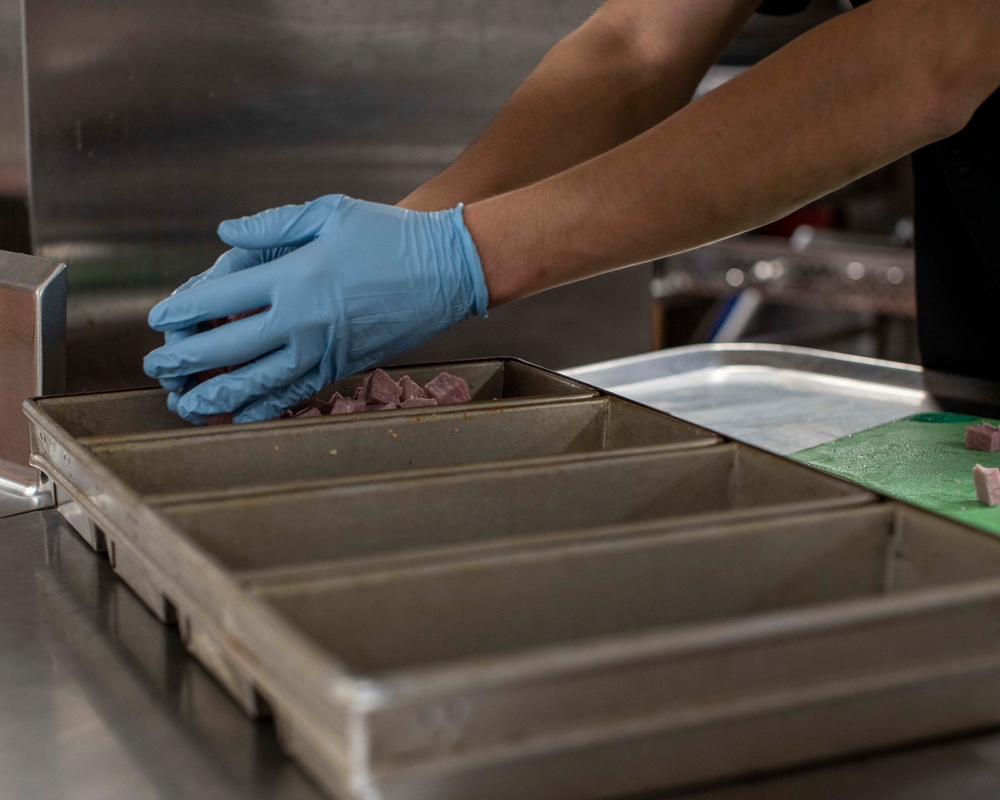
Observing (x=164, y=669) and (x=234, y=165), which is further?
(x=234, y=165)

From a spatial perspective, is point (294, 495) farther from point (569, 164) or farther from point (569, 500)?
point (569, 164)

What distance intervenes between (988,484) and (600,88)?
994 mm

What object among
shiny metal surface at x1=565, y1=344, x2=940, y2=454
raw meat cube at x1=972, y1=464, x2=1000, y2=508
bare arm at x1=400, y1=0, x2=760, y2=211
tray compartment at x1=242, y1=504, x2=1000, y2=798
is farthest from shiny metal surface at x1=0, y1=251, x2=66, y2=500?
raw meat cube at x1=972, y1=464, x2=1000, y2=508

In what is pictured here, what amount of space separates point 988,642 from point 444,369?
0.93 metres

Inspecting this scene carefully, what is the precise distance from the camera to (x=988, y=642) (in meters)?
0.85

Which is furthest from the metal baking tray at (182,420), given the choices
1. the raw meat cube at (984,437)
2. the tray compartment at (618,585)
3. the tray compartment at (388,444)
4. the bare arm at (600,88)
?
the raw meat cube at (984,437)

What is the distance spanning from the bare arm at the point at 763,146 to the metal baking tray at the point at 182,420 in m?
0.14

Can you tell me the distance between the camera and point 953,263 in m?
2.17

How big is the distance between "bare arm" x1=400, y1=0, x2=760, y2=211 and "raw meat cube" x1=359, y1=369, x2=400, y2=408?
45 cm

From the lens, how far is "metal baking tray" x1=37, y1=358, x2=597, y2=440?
140 centimetres

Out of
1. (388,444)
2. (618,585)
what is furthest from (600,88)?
(618,585)

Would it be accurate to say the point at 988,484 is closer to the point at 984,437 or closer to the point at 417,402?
the point at 984,437

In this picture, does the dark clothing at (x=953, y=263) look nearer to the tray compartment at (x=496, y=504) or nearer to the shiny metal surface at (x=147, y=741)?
the tray compartment at (x=496, y=504)

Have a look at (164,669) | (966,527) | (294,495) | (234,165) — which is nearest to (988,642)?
(966,527)
